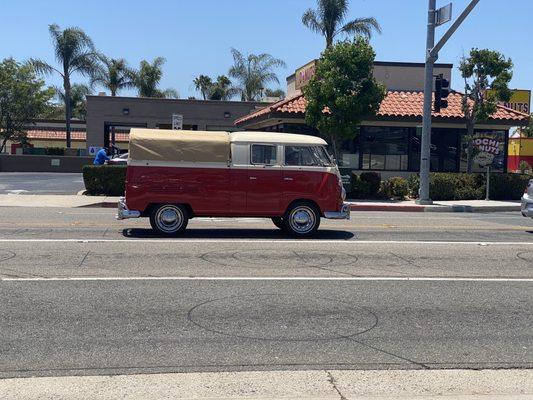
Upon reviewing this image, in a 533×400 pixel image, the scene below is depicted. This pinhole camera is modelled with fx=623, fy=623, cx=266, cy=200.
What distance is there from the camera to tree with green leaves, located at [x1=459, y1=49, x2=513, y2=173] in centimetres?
2442

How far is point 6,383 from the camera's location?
4.76 metres

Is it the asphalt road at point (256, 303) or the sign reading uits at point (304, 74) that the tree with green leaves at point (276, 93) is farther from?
the asphalt road at point (256, 303)

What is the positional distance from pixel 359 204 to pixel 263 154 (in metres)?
9.49

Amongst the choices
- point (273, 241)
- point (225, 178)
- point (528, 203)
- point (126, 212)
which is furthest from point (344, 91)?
point (126, 212)

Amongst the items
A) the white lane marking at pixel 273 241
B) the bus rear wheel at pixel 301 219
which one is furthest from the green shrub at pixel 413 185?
the bus rear wheel at pixel 301 219

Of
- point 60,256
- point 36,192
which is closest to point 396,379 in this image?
point 60,256

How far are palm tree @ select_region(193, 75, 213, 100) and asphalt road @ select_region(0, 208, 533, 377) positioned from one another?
56602mm

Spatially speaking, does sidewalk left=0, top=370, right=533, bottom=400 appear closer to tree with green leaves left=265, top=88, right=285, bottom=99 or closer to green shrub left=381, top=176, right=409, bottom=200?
green shrub left=381, top=176, right=409, bottom=200

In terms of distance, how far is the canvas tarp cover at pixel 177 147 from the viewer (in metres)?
12.5

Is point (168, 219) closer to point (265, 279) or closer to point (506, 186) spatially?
point (265, 279)

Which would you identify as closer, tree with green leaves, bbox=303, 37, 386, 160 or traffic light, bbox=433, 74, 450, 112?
traffic light, bbox=433, 74, 450, 112

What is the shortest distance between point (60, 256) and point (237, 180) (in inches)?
157

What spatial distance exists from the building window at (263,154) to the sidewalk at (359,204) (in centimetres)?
876

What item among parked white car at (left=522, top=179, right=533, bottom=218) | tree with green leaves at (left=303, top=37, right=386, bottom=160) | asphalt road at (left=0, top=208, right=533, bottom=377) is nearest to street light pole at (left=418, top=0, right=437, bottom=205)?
tree with green leaves at (left=303, top=37, right=386, bottom=160)
